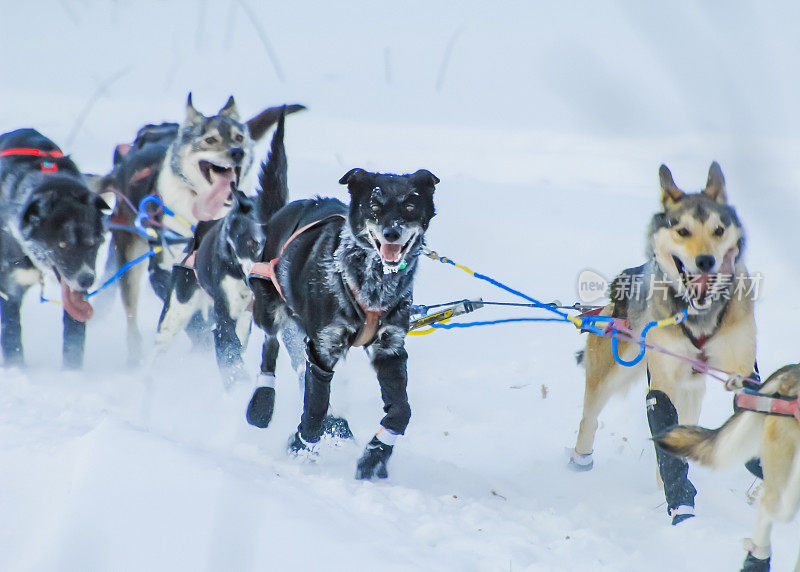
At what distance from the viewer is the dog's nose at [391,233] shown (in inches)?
121

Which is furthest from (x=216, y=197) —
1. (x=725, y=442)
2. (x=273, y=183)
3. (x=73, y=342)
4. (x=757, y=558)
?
(x=757, y=558)

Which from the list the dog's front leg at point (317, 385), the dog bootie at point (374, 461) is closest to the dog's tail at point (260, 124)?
the dog's front leg at point (317, 385)

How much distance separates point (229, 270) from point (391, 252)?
5.18 ft

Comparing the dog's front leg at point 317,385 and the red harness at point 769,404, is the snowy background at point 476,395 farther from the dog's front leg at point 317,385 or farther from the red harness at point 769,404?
the red harness at point 769,404

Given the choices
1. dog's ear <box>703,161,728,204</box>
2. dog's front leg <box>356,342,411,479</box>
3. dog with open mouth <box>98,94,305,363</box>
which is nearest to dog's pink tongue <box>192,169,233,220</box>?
dog with open mouth <box>98,94,305,363</box>

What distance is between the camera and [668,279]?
3.33 m

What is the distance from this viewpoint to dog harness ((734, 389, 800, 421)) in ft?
8.04

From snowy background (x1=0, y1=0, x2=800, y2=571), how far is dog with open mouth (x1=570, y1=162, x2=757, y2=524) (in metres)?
0.40

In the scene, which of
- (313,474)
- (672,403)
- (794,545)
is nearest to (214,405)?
(313,474)

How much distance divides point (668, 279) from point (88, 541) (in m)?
2.32

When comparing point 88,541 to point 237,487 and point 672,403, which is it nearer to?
point 237,487

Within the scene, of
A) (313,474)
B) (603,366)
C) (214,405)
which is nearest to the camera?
(313,474)

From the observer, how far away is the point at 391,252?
3160mm

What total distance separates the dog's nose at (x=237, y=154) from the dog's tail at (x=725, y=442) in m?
3.29
